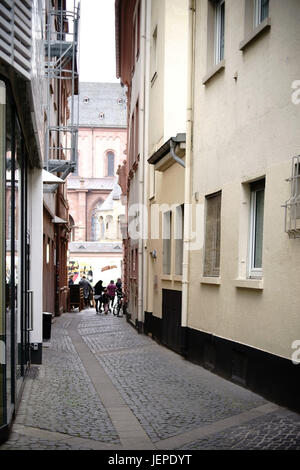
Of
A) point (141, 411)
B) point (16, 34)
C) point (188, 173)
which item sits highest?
point (16, 34)

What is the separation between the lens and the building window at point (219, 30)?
1222 centimetres

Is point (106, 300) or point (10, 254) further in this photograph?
point (106, 300)

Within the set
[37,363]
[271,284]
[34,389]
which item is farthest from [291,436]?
[37,363]

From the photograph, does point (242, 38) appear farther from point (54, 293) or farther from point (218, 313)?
point (54, 293)

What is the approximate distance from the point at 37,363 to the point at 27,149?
13.0 feet

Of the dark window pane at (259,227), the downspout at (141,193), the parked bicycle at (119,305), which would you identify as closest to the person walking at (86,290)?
the parked bicycle at (119,305)

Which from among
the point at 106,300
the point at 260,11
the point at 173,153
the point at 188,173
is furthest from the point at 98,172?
the point at 260,11

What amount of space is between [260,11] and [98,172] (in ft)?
272

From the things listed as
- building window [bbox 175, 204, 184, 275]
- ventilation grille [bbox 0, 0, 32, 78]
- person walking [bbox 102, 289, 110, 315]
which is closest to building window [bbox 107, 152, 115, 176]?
person walking [bbox 102, 289, 110, 315]

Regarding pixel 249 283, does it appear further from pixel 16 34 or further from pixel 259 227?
pixel 16 34

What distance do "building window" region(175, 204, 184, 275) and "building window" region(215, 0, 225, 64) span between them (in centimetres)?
349

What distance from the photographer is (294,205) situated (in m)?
8.24

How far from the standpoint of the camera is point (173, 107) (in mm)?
17203

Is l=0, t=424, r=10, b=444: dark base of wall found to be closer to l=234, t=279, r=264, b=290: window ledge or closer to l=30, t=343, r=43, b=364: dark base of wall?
l=234, t=279, r=264, b=290: window ledge
